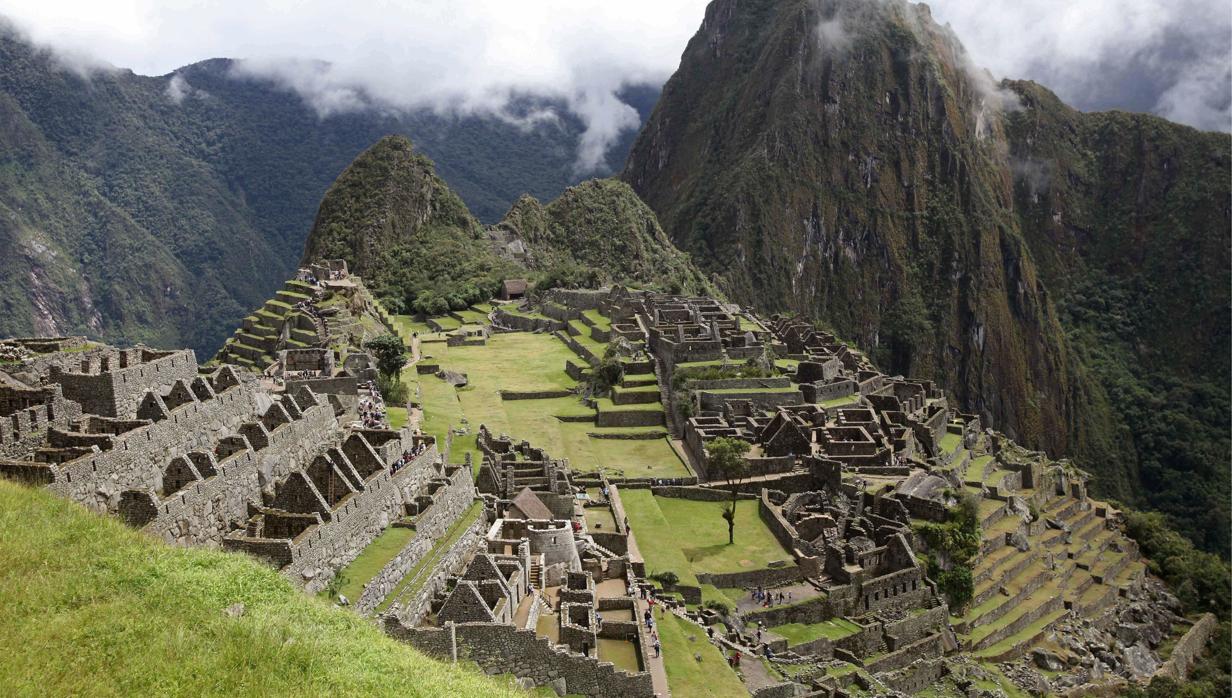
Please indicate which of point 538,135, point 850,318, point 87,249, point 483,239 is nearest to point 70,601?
point 87,249

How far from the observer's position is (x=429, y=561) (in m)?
23.3

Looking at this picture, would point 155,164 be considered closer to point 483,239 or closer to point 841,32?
point 483,239

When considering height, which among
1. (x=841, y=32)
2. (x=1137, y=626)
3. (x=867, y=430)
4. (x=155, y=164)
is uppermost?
(x=841, y=32)

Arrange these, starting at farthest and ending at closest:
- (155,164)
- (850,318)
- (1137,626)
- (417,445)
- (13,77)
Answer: (850,318) → (155,164) → (13,77) → (1137,626) → (417,445)

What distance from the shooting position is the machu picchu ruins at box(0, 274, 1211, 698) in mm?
21031

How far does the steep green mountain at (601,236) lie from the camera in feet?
395

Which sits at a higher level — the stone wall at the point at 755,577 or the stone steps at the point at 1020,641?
the stone wall at the point at 755,577

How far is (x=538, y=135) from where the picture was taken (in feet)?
554

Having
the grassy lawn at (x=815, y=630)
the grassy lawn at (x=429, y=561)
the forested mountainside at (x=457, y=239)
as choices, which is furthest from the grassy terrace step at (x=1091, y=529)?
the forested mountainside at (x=457, y=239)

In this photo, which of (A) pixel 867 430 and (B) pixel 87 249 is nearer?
(A) pixel 867 430

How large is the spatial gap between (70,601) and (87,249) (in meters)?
67.0

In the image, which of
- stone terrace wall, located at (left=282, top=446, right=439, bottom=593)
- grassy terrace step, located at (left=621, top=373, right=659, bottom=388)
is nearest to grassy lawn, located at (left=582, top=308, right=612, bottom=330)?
grassy terrace step, located at (left=621, top=373, right=659, bottom=388)

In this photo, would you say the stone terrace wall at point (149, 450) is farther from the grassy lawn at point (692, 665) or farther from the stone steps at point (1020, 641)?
the stone steps at point (1020, 641)

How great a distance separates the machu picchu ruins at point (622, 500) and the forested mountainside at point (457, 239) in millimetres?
27345
